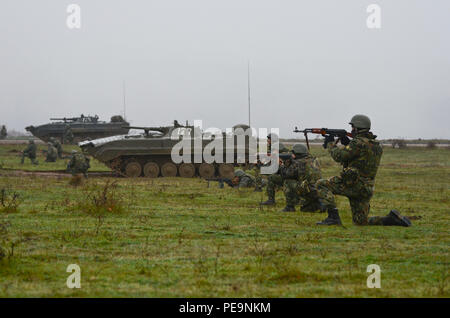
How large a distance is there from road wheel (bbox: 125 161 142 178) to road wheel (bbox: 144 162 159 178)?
1.02 feet

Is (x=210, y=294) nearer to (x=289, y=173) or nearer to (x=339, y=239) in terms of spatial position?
(x=339, y=239)

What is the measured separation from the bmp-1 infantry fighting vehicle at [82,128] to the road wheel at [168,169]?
19.9 meters

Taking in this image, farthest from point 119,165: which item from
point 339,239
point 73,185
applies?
point 339,239

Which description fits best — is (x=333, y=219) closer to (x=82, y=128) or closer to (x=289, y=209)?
(x=289, y=209)

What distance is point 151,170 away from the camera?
979 inches

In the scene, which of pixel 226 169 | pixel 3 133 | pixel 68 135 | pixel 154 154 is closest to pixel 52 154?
pixel 154 154

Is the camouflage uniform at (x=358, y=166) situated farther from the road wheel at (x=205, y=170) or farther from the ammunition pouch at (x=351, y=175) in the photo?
the road wheel at (x=205, y=170)

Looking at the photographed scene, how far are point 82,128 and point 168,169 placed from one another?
2178 cm

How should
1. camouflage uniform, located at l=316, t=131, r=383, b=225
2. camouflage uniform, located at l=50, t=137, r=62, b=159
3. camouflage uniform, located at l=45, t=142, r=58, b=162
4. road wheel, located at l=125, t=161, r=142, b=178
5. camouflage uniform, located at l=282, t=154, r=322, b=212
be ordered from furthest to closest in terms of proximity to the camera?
camouflage uniform, located at l=50, t=137, r=62, b=159 < camouflage uniform, located at l=45, t=142, r=58, b=162 < road wheel, located at l=125, t=161, r=142, b=178 < camouflage uniform, located at l=282, t=154, r=322, b=212 < camouflage uniform, located at l=316, t=131, r=383, b=225

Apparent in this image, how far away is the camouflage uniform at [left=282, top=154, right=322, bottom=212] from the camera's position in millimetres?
12727

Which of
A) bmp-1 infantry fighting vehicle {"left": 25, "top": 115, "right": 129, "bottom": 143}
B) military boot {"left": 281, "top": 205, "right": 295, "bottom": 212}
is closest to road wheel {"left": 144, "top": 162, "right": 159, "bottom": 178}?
military boot {"left": 281, "top": 205, "right": 295, "bottom": 212}

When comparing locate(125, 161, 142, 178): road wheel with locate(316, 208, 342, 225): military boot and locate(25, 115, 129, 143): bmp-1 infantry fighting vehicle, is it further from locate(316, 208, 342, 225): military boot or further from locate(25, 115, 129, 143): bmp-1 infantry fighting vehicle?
locate(25, 115, 129, 143): bmp-1 infantry fighting vehicle

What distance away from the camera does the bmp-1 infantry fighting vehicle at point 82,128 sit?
44.9 metres

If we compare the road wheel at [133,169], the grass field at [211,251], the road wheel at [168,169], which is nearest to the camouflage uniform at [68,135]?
the road wheel at [133,169]
